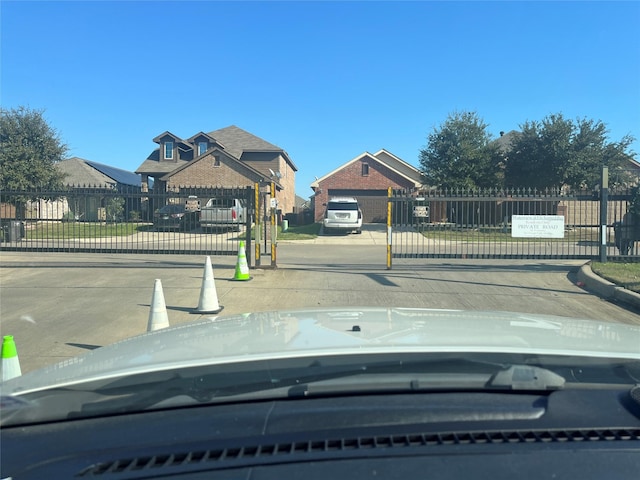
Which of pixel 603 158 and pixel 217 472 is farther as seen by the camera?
pixel 603 158

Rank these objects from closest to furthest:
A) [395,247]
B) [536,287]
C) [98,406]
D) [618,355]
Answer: [98,406] → [618,355] → [536,287] → [395,247]

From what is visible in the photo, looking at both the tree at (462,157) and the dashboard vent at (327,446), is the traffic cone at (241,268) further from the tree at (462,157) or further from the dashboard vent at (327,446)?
the tree at (462,157)

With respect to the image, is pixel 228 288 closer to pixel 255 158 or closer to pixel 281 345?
pixel 281 345

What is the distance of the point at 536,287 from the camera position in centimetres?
1021

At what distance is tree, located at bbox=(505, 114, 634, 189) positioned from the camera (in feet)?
89.9

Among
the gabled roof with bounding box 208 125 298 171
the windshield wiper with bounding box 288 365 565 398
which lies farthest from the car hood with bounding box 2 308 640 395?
the gabled roof with bounding box 208 125 298 171

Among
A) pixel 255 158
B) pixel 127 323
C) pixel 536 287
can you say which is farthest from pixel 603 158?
pixel 127 323

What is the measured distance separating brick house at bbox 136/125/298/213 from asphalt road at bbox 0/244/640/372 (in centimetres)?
1699

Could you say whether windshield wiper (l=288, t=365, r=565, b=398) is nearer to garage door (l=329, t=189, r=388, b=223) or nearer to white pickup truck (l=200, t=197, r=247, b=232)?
white pickup truck (l=200, t=197, r=247, b=232)

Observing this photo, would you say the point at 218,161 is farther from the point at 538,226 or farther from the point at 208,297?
the point at 208,297

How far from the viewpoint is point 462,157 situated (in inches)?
1126

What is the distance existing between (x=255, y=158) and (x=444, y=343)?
1536 inches

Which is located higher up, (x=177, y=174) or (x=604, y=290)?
(x=177, y=174)

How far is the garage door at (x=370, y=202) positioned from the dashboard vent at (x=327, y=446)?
3471 centimetres
